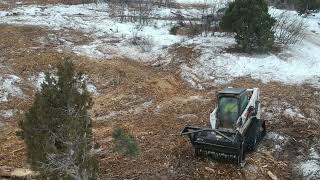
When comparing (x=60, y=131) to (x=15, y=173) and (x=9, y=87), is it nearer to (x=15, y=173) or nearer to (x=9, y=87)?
(x=15, y=173)

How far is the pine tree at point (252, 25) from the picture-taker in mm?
20828

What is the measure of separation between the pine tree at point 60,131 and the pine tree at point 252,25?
45.2 ft

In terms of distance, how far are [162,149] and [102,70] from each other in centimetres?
703

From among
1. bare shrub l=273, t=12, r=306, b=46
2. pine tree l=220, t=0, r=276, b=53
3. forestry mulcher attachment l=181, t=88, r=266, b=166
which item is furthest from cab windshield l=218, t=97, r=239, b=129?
bare shrub l=273, t=12, r=306, b=46

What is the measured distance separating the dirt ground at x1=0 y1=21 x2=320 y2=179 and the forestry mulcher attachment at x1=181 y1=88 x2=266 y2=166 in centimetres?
34

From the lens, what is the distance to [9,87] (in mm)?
17578

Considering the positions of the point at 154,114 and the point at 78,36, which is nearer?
the point at 154,114

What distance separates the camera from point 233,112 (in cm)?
1240

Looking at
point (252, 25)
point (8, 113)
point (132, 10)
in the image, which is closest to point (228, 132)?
point (8, 113)

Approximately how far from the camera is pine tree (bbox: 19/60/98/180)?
25.9ft

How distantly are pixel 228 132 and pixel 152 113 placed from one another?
462cm

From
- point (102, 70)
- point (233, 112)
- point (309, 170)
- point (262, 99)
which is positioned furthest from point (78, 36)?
point (309, 170)

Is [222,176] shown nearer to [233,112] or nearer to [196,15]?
[233,112]

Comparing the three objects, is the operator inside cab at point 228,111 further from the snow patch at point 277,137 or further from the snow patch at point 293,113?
the snow patch at point 293,113
